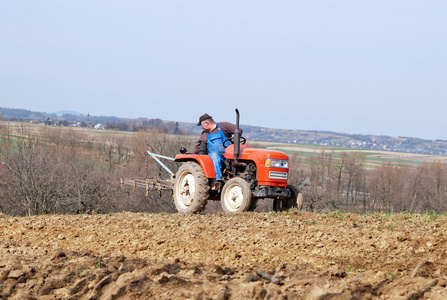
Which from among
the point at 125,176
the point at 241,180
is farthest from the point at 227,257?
the point at 125,176

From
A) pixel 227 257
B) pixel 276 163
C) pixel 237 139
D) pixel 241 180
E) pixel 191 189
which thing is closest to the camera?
pixel 227 257

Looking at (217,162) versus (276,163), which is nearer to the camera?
(276,163)

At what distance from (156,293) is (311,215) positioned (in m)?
4.81

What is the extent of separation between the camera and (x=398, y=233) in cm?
622

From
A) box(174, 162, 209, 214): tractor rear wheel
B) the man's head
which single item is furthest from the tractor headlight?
the man's head

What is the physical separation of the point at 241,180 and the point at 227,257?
3.49m

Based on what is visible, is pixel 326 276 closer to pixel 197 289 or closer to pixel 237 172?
pixel 197 289

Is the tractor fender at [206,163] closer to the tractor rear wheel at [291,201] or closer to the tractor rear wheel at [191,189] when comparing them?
the tractor rear wheel at [191,189]

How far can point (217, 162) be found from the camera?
996 cm

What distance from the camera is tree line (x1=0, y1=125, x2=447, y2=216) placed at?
37.2 m

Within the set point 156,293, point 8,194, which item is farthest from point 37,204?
point 156,293

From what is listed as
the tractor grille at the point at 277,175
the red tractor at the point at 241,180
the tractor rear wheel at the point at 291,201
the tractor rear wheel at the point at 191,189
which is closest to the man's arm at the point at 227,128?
the red tractor at the point at 241,180

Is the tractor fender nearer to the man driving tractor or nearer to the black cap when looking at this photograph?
the man driving tractor

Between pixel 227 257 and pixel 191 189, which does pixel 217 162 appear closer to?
pixel 191 189
